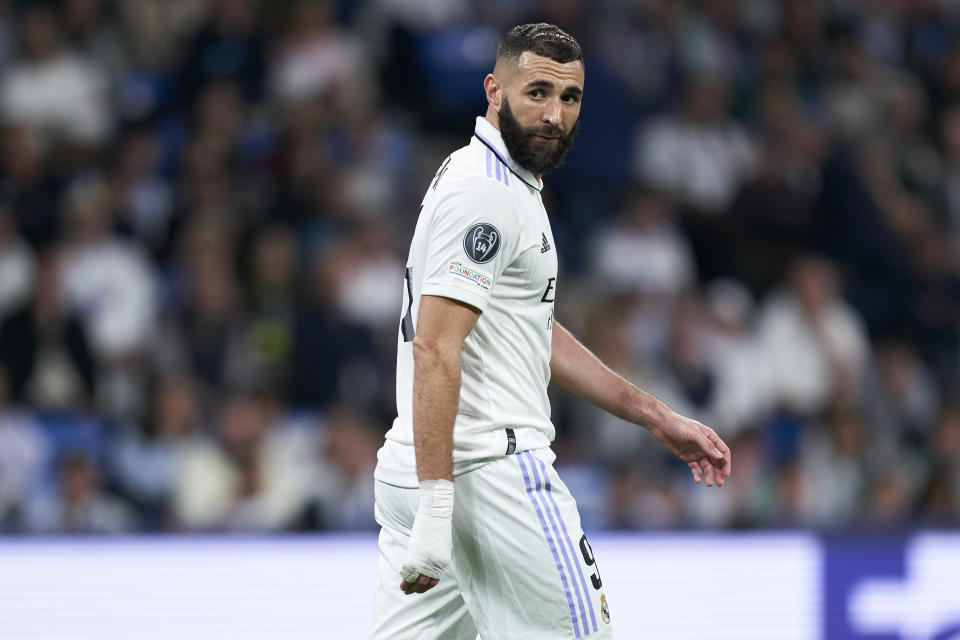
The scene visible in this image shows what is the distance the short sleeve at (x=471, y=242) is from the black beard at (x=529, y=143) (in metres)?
0.17

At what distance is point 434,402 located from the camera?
3471 millimetres

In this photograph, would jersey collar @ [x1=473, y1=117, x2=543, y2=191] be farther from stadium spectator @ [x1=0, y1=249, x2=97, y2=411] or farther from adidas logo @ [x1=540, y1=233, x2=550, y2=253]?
stadium spectator @ [x1=0, y1=249, x2=97, y2=411]

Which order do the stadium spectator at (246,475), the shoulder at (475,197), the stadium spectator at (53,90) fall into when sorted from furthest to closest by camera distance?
the stadium spectator at (53,90) → the stadium spectator at (246,475) → the shoulder at (475,197)

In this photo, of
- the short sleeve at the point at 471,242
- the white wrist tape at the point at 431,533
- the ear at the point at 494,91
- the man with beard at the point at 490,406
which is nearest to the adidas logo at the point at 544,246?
the man with beard at the point at 490,406

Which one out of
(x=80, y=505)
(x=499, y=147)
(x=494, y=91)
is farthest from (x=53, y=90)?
(x=499, y=147)

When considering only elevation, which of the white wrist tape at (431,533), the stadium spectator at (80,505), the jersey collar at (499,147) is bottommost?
the stadium spectator at (80,505)

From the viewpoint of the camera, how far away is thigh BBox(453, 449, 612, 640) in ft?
11.8

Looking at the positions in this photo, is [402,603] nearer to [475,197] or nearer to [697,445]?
[697,445]

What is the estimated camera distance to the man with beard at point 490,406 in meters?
3.50

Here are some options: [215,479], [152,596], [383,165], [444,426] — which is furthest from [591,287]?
[444,426]

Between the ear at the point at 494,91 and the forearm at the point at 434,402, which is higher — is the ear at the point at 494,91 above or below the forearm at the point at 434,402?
above

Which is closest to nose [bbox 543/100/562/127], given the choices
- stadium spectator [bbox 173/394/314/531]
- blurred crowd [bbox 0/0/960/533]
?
blurred crowd [bbox 0/0/960/533]

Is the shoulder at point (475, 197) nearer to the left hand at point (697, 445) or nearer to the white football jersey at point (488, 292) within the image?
the white football jersey at point (488, 292)

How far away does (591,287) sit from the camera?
362 inches
